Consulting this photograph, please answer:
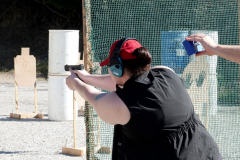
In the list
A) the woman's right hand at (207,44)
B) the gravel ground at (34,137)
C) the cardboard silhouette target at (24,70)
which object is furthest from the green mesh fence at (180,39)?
the cardboard silhouette target at (24,70)

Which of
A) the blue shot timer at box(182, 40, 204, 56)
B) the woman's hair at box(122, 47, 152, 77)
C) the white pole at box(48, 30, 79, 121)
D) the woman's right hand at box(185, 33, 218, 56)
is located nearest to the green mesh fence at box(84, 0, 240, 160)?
the blue shot timer at box(182, 40, 204, 56)

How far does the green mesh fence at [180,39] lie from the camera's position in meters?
4.18

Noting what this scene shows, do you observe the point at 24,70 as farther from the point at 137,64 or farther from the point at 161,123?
the point at 161,123

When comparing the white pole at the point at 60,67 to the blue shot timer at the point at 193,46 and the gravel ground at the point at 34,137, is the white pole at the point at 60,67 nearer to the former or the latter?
the gravel ground at the point at 34,137

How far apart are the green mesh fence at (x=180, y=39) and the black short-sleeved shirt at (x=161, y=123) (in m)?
2.16

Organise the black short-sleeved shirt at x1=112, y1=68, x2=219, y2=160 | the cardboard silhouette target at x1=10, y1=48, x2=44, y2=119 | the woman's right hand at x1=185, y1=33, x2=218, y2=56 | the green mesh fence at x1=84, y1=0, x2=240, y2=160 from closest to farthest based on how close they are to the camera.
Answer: the black short-sleeved shirt at x1=112, y1=68, x2=219, y2=160
the woman's right hand at x1=185, y1=33, x2=218, y2=56
the green mesh fence at x1=84, y1=0, x2=240, y2=160
the cardboard silhouette target at x1=10, y1=48, x2=44, y2=119

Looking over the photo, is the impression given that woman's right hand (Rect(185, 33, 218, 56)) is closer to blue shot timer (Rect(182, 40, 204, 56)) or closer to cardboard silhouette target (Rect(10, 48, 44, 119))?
blue shot timer (Rect(182, 40, 204, 56))

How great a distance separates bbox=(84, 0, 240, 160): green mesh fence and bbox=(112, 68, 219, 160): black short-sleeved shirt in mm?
2158

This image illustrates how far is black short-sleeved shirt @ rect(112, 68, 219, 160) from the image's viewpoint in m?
1.85

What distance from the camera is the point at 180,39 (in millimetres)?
4441

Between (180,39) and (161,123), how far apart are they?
2726mm

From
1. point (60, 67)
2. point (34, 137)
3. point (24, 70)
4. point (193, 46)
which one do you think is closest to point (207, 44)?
point (193, 46)

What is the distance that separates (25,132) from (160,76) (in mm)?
5254

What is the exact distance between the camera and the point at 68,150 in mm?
5387
